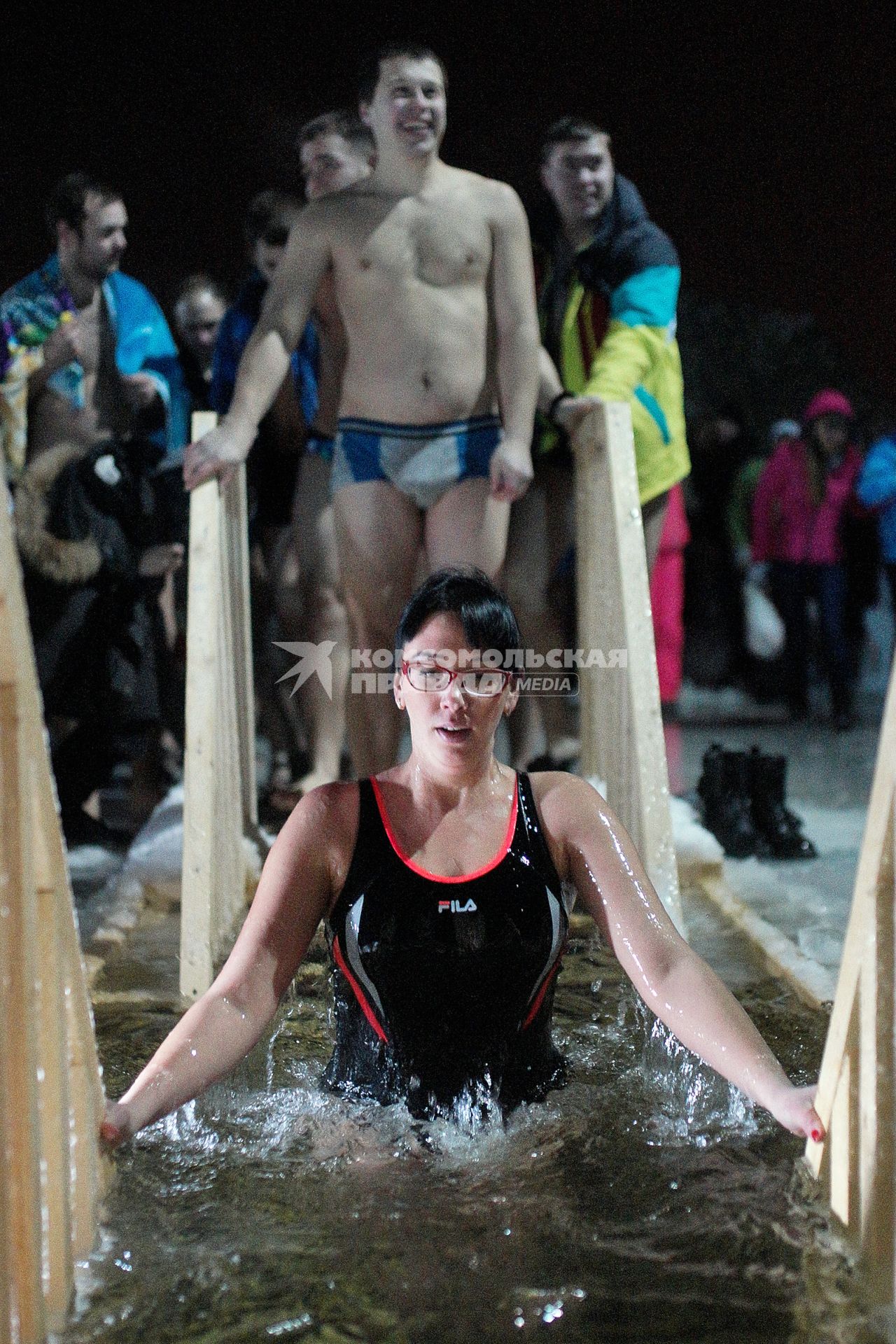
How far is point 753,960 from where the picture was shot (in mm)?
3164

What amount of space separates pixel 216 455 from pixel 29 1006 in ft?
6.43

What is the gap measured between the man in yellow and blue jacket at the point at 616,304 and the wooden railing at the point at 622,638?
47cm

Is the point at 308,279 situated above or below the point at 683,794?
above

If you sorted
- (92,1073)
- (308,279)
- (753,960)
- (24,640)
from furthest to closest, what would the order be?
(308,279) → (753,960) → (92,1073) → (24,640)

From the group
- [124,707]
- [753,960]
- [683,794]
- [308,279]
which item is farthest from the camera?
[683,794]

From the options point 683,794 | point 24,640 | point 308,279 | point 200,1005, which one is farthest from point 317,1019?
point 683,794

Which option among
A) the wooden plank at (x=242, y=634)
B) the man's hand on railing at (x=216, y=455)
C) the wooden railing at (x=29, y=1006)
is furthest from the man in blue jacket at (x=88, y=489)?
the wooden railing at (x=29, y=1006)

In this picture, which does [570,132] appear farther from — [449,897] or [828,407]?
[828,407]

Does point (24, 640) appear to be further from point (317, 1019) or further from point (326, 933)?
point (317, 1019)

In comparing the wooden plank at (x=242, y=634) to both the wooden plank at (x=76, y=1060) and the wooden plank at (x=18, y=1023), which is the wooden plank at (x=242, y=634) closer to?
the wooden plank at (x=76, y=1060)

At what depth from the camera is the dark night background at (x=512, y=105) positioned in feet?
15.6

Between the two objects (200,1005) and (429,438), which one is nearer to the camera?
(200,1005)

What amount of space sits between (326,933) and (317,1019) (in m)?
0.79

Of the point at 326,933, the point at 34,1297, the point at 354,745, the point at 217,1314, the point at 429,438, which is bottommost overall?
the point at 217,1314
